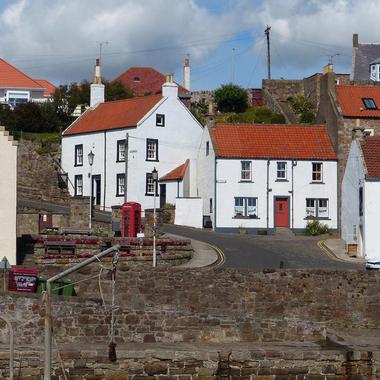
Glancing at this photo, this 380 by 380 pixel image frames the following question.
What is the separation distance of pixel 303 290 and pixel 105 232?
15.3 metres

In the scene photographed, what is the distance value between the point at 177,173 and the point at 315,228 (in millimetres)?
9354

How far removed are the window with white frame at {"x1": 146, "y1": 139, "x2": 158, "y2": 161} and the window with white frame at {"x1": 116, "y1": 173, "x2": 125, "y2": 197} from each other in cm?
185

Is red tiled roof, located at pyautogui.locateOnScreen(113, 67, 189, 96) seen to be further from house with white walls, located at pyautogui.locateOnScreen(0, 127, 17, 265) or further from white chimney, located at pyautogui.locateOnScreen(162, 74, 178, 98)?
house with white walls, located at pyautogui.locateOnScreen(0, 127, 17, 265)

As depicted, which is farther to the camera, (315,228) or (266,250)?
(315,228)

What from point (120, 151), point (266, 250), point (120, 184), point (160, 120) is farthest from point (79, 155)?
point (266, 250)

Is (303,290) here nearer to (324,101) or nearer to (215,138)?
(215,138)

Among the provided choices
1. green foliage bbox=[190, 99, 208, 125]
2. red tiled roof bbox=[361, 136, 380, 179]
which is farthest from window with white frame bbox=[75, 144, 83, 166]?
red tiled roof bbox=[361, 136, 380, 179]

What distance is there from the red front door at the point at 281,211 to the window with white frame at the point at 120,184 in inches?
387

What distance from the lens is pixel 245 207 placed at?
55.1 meters

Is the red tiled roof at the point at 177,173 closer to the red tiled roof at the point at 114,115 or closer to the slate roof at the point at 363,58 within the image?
the red tiled roof at the point at 114,115

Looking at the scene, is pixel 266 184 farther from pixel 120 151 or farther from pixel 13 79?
pixel 13 79

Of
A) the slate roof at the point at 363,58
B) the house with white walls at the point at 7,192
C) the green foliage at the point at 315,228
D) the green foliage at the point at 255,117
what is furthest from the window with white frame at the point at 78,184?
the slate roof at the point at 363,58

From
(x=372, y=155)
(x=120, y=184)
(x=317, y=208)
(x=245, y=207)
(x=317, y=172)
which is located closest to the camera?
(x=372, y=155)

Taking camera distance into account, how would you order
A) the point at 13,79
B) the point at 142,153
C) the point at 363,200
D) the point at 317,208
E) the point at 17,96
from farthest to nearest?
1. the point at 13,79
2. the point at 17,96
3. the point at 142,153
4. the point at 317,208
5. the point at 363,200
